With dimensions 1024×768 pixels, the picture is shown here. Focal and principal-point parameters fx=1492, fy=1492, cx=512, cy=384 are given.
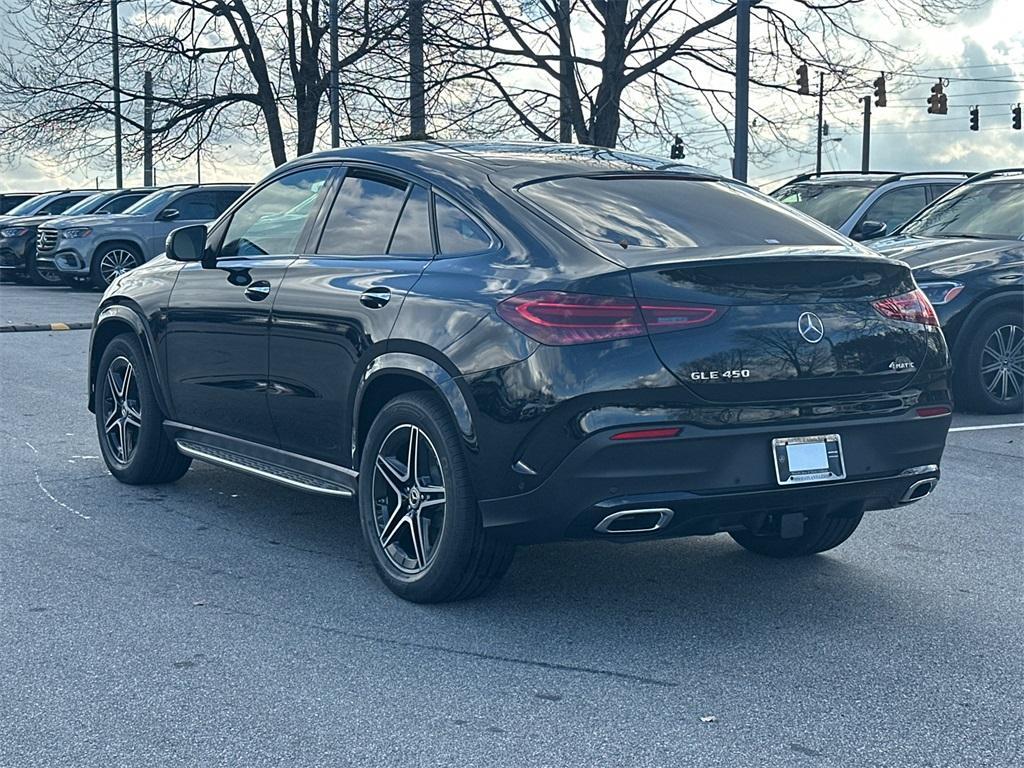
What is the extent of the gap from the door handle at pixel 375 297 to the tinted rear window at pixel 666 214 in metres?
0.64

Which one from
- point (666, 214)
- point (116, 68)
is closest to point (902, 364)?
point (666, 214)

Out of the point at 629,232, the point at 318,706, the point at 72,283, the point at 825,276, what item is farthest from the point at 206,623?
the point at 72,283

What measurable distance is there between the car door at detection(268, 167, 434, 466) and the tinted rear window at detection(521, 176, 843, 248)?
572 millimetres

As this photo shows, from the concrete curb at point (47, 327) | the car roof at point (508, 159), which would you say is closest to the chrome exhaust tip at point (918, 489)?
the car roof at point (508, 159)

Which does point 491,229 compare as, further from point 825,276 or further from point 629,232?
point 825,276

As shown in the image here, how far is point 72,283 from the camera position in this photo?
26.3 meters

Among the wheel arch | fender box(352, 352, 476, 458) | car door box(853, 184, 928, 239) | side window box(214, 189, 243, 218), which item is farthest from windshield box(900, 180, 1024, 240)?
the wheel arch

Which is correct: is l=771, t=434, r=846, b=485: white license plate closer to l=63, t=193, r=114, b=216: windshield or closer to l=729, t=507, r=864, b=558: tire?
l=729, t=507, r=864, b=558: tire

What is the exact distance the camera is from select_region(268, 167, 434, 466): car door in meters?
5.63

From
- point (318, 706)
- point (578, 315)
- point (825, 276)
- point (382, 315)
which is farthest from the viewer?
point (382, 315)

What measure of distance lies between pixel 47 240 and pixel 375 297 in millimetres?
20804

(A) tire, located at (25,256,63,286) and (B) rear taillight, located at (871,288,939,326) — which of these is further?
(A) tire, located at (25,256,63,286)

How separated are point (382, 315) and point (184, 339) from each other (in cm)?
175

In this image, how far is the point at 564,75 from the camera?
1002 inches
